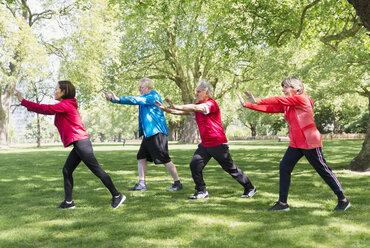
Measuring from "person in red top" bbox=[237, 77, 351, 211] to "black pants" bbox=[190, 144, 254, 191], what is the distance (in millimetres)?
958

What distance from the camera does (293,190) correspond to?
276 inches

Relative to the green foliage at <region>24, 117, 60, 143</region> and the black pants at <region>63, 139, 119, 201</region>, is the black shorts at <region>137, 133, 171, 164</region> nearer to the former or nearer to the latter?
the black pants at <region>63, 139, 119, 201</region>

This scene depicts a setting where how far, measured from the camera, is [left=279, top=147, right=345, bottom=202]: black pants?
16.7 ft

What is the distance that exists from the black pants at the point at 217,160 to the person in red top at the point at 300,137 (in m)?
0.96

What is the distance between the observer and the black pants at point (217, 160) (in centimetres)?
593

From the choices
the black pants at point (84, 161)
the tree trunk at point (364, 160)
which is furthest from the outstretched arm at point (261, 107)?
the tree trunk at point (364, 160)

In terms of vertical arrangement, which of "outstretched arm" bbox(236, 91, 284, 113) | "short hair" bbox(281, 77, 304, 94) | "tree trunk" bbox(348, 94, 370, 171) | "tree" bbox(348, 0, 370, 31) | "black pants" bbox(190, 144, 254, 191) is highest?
"tree" bbox(348, 0, 370, 31)

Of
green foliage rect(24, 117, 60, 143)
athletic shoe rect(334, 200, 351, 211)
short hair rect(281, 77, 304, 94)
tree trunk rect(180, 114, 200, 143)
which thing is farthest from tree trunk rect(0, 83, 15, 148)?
green foliage rect(24, 117, 60, 143)

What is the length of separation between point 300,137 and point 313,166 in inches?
19.3

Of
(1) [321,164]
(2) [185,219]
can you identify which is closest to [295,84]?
(1) [321,164]

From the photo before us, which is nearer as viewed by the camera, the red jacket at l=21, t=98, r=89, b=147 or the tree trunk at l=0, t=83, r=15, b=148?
the red jacket at l=21, t=98, r=89, b=147

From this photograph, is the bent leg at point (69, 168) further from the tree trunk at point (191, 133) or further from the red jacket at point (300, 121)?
the tree trunk at point (191, 133)

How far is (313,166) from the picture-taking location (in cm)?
Result: 520

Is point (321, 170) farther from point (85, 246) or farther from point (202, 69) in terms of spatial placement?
point (202, 69)
